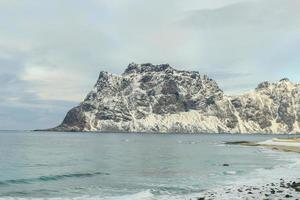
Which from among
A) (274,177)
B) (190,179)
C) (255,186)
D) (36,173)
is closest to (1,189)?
(36,173)

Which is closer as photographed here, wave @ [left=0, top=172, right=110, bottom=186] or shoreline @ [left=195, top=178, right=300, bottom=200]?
shoreline @ [left=195, top=178, right=300, bottom=200]

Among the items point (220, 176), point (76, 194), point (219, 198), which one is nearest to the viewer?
point (219, 198)

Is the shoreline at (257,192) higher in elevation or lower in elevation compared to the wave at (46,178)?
lower

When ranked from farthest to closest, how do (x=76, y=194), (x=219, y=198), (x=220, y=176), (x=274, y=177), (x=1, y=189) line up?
(x=220, y=176) < (x=274, y=177) < (x=1, y=189) < (x=76, y=194) < (x=219, y=198)

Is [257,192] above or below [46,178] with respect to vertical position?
below

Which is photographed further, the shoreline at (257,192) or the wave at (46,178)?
the wave at (46,178)

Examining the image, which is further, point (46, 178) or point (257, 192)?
point (46, 178)

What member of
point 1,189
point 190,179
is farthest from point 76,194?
point 190,179

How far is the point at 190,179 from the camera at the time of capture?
59562 millimetres

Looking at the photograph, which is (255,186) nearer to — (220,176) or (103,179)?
(220,176)

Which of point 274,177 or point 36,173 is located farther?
point 36,173

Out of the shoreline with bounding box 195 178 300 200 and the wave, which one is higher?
the wave

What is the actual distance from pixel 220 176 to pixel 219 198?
2099cm

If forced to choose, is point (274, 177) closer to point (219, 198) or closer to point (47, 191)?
point (219, 198)
